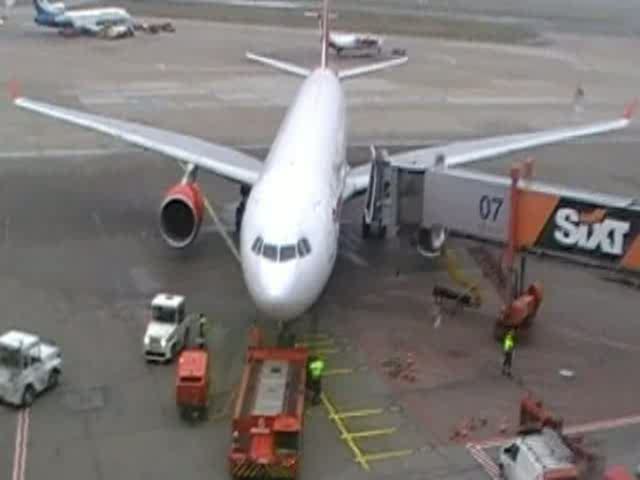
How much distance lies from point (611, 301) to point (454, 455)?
11871mm

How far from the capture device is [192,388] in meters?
24.2

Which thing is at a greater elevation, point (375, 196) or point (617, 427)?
point (375, 196)

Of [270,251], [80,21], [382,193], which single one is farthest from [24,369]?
[80,21]

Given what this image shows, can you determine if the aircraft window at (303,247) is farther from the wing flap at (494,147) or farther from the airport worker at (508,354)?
the wing flap at (494,147)

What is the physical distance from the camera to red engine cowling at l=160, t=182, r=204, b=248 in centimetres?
3388

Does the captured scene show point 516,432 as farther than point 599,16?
No

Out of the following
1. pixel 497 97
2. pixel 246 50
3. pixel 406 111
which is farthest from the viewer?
pixel 246 50

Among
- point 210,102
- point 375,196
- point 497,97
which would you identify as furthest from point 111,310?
point 497,97

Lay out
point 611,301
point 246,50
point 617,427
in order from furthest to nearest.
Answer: point 246,50 → point 611,301 → point 617,427

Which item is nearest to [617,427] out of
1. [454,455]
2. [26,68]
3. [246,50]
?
[454,455]

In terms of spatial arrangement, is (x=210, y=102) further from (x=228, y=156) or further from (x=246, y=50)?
(x=228, y=156)

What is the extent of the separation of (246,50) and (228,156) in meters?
42.6

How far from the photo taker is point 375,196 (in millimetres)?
30734

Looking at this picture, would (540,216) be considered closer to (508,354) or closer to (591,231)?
(591,231)
